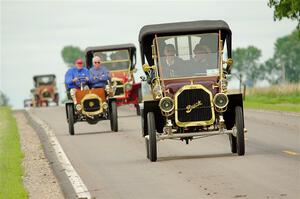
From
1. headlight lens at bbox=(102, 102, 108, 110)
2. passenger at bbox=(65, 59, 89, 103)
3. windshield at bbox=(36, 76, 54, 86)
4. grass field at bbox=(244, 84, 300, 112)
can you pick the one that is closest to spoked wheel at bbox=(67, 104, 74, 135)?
passenger at bbox=(65, 59, 89, 103)

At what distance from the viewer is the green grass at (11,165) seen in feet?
49.5

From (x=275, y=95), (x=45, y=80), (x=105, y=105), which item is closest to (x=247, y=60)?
Answer: (x=45, y=80)

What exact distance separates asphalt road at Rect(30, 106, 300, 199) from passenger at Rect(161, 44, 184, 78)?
1548 millimetres

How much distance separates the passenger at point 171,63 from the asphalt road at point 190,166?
1548mm

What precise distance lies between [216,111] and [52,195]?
16.6ft

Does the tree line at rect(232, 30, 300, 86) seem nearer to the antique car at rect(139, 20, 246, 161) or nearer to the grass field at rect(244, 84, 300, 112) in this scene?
the grass field at rect(244, 84, 300, 112)

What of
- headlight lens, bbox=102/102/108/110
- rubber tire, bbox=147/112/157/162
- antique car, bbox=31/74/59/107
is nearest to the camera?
rubber tire, bbox=147/112/157/162

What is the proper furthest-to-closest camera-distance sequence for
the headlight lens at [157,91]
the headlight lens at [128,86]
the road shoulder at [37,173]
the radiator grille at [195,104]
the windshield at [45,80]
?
1. the windshield at [45,80]
2. the headlight lens at [128,86]
3. the headlight lens at [157,91]
4. the radiator grille at [195,104]
5. the road shoulder at [37,173]

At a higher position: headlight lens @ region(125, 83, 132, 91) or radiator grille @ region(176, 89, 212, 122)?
radiator grille @ region(176, 89, 212, 122)

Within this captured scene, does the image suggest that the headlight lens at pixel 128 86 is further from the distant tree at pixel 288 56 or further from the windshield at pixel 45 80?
the distant tree at pixel 288 56

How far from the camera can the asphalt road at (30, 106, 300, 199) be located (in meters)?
13.7

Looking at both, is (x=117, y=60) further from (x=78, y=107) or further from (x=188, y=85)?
(x=188, y=85)

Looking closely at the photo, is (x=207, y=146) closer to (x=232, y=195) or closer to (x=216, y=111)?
(x=216, y=111)

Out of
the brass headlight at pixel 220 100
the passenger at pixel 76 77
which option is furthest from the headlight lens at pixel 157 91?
the passenger at pixel 76 77
